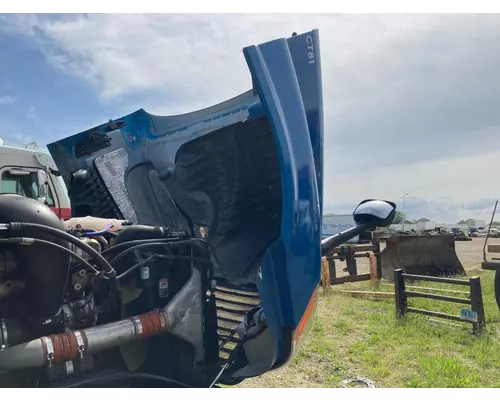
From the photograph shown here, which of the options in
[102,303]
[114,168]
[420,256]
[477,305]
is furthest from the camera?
[420,256]

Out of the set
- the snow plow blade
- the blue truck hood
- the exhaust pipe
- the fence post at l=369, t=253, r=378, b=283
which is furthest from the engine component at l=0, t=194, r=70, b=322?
the snow plow blade

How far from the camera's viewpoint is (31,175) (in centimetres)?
889

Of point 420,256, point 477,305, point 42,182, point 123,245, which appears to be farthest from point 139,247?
point 420,256

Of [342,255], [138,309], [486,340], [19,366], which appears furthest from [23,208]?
[342,255]

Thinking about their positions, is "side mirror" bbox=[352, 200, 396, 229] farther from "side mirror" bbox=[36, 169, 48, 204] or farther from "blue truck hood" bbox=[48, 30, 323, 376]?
"side mirror" bbox=[36, 169, 48, 204]

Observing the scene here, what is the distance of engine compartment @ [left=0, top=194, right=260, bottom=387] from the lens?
88.8 inches

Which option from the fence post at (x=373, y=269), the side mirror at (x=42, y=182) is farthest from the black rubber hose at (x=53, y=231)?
the fence post at (x=373, y=269)

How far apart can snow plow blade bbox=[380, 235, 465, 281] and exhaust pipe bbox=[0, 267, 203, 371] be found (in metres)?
8.06

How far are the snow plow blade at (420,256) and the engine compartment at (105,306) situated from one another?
7.65 m

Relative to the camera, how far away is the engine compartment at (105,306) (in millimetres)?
2256

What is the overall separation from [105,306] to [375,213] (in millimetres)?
1717

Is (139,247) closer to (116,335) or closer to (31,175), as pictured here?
(116,335)

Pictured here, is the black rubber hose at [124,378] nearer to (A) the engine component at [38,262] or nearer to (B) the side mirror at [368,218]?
(A) the engine component at [38,262]

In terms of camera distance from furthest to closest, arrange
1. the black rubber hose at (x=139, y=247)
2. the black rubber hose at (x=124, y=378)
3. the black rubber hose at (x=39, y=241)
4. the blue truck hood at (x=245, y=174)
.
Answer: the black rubber hose at (x=139, y=247), the black rubber hose at (x=124, y=378), the blue truck hood at (x=245, y=174), the black rubber hose at (x=39, y=241)
